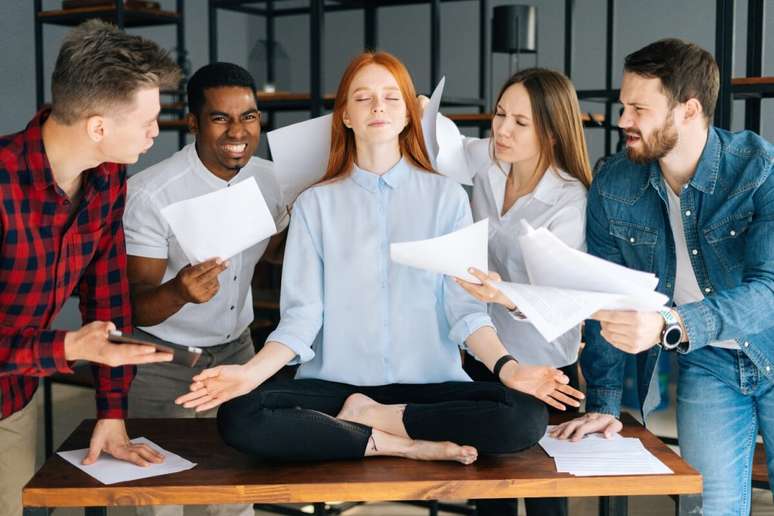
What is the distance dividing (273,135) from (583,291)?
101 cm

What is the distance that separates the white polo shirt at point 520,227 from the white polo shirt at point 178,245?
2.04 feet

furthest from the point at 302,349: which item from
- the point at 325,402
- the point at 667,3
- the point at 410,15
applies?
the point at 410,15

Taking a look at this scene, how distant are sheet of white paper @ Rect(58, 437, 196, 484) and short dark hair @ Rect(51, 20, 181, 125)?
2.41ft

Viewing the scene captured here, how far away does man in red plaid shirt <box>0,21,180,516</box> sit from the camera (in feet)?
6.10

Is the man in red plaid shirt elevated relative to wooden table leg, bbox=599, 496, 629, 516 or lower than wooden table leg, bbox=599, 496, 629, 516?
elevated

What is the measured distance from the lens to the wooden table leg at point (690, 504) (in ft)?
6.48

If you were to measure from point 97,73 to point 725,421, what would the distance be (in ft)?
5.20

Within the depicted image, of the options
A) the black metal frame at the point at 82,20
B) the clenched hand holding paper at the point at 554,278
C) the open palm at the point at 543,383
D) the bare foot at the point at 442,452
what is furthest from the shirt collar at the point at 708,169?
the black metal frame at the point at 82,20

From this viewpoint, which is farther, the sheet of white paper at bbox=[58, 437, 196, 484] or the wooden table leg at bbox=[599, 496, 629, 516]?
the wooden table leg at bbox=[599, 496, 629, 516]

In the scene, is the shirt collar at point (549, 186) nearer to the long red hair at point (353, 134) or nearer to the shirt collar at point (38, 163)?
the long red hair at point (353, 134)

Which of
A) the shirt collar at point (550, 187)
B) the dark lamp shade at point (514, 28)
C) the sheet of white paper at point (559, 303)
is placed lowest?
the sheet of white paper at point (559, 303)

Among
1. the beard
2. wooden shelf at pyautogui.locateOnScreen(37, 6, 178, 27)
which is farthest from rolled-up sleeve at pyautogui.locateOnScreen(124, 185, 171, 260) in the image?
wooden shelf at pyautogui.locateOnScreen(37, 6, 178, 27)

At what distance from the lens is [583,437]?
2180 mm

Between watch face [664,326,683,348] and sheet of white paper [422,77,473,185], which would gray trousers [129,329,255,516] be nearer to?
sheet of white paper [422,77,473,185]
